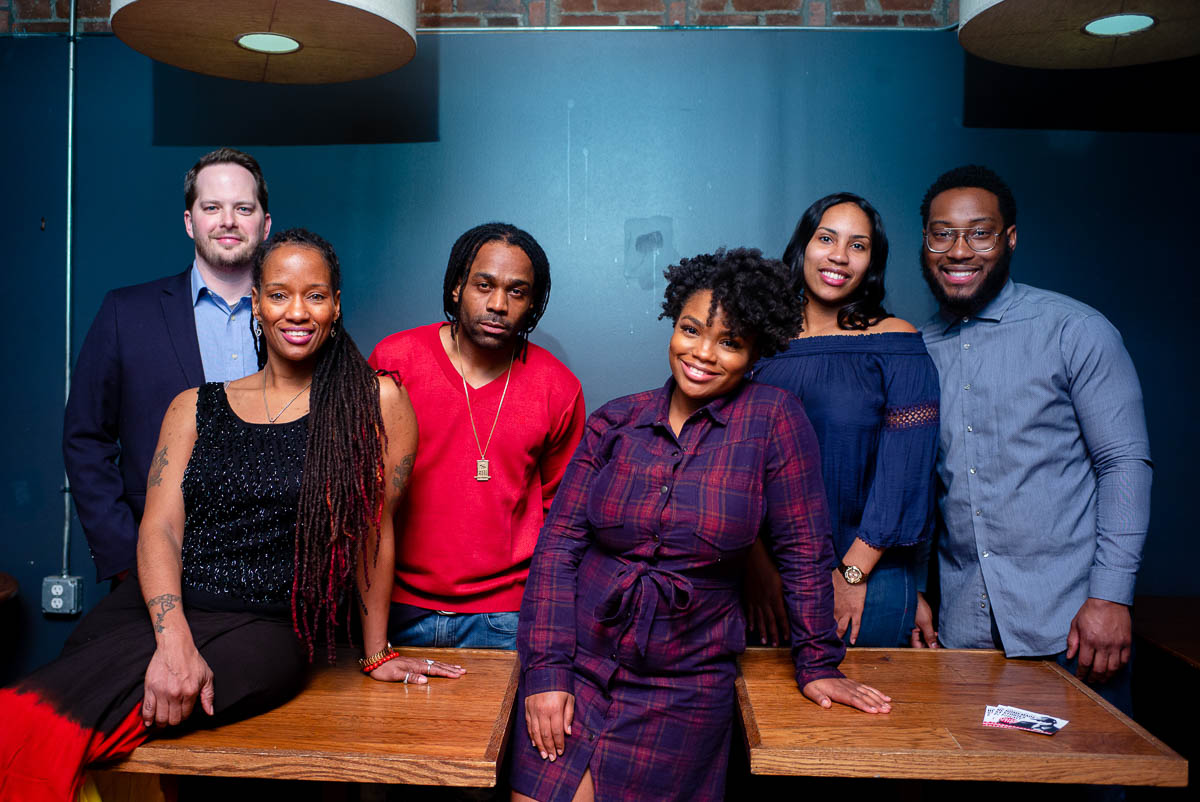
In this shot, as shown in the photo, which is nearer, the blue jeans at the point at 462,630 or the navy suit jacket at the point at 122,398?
the blue jeans at the point at 462,630

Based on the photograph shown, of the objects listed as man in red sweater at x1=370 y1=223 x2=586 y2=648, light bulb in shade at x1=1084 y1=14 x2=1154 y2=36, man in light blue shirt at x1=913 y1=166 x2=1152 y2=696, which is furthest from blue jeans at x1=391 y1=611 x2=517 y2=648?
light bulb in shade at x1=1084 y1=14 x2=1154 y2=36

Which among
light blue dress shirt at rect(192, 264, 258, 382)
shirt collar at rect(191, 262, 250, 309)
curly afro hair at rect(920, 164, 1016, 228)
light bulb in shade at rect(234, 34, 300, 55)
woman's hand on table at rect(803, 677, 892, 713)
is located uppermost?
light bulb in shade at rect(234, 34, 300, 55)

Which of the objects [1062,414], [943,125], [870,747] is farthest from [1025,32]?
[870,747]

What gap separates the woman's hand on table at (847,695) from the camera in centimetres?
193

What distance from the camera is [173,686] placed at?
1772mm

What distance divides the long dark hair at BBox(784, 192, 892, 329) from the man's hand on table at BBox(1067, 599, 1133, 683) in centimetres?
95

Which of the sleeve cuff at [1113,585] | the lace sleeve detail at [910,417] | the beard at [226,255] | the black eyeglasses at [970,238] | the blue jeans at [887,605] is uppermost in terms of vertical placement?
Answer: the black eyeglasses at [970,238]

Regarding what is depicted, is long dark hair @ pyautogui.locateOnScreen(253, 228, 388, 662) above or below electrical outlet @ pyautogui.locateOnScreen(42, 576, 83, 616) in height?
above

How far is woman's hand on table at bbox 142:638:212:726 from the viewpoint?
1.77 metres

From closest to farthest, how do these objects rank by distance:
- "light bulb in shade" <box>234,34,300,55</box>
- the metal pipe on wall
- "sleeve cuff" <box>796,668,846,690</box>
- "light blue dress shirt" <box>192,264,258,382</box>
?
1. "sleeve cuff" <box>796,668,846,690</box>
2. "light bulb in shade" <box>234,34,300,55</box>
3. "light blue dress shirt" <box>192,264,258,382</box>
4. the metal pipe on wall

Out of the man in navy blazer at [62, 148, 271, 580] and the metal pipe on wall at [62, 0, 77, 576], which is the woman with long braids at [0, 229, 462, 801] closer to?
the man in navy blazer at [62, 148, 271, 580]

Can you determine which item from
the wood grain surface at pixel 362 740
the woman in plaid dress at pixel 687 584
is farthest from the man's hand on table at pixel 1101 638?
the wood grain surface at pixel 362 740

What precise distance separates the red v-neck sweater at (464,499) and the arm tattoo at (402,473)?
307 millimetres

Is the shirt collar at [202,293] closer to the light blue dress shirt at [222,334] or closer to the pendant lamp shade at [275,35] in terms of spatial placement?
the light blue dress shirt at [222,334]
